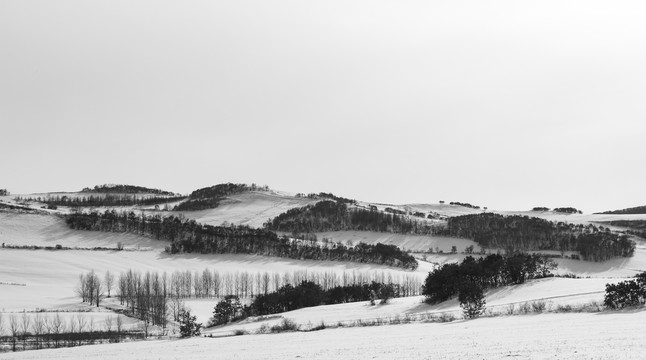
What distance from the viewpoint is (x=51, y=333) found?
91.3m

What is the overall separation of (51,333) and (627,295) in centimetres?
8370

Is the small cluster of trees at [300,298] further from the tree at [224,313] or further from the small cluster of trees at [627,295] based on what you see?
the small cluster of trees at [627,295]

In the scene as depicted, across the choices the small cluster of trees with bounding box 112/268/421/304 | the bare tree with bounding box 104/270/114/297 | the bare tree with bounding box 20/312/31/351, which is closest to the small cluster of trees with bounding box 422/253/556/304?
the small cluster of trees with bounding box 112/268/421/304

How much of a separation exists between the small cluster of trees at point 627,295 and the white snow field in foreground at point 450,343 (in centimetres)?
Result: 520

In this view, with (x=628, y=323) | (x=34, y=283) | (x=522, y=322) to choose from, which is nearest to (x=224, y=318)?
(x=522, y=322)

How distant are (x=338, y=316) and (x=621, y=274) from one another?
5182 inches

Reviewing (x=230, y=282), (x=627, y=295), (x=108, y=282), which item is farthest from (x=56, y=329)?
(x=627, y=295)

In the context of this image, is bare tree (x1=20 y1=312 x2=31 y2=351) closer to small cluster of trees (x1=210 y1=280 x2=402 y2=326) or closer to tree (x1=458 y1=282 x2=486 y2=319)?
small cluster of trees (x1=210 y1=280 x2=402 y2=326)

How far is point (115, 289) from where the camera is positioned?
160 m

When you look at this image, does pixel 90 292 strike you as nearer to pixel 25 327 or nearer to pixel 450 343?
pixel 25 327

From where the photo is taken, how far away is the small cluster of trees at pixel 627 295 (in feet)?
197

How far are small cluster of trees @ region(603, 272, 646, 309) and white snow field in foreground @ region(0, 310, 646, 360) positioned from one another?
17.1 feet

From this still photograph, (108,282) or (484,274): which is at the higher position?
(484,274)

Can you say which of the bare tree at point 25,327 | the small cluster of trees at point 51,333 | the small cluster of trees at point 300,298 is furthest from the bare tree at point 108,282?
the small cluster of trees at point 300,298
